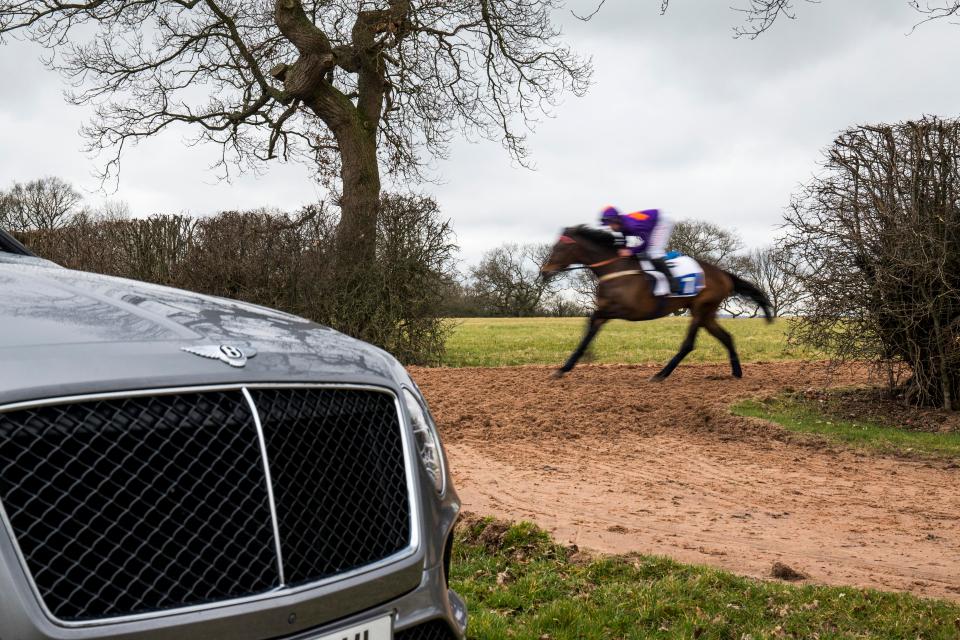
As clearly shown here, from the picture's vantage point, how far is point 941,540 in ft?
20.7

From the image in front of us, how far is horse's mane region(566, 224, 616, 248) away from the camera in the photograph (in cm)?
934

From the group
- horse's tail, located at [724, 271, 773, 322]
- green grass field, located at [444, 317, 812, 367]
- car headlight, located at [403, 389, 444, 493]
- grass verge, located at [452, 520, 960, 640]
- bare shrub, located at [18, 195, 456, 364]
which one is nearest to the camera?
car headlight, located at [403, 389, 444, 493]

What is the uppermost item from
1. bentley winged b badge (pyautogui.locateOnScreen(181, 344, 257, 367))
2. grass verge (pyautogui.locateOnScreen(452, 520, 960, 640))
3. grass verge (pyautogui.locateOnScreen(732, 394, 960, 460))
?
bentley winged b badge (pyautogui.locateOnScreen(181, 344, 257, 367))

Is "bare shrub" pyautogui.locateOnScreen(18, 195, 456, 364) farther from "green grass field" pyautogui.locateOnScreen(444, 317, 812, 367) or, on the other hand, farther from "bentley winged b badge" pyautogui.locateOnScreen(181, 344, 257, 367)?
"bentley winged b badge" pyautogui.locateOnScreen(181, 344, 257, 367)

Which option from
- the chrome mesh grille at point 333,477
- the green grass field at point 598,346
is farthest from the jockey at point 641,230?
the chrome mesh grille at point 333,477

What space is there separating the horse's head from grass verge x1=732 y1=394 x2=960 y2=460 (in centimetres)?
336

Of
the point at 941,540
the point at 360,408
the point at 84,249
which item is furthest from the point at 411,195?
the point at 360,408

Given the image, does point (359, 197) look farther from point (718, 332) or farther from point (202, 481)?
point (202, 481)

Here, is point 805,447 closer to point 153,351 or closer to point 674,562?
point 674,562

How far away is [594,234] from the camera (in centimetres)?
942

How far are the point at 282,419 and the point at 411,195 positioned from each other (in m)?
15.5

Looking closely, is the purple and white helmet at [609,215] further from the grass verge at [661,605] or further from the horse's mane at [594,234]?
the grass verge at [661,605]

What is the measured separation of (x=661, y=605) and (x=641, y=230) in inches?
210

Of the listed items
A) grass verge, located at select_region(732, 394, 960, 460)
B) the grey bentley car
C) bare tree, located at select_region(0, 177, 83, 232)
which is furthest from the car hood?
bare tree, located at select_region(0, 177, 83, 232)
